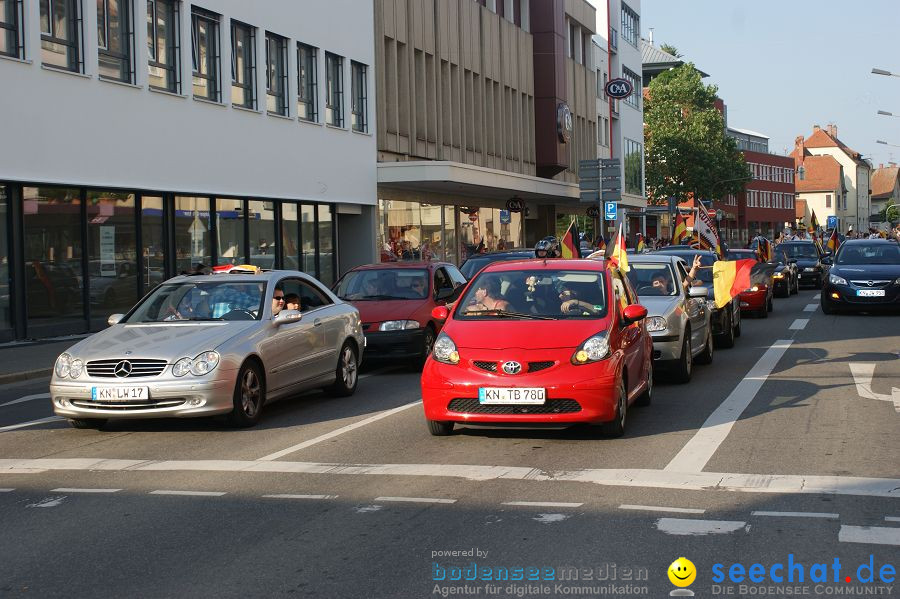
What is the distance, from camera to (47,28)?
21.8 meters

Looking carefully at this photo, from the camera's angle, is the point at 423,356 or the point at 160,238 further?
the point at 160,238

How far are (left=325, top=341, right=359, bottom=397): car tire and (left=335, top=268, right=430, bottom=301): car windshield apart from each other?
11.6 ft

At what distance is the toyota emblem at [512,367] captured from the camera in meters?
9.77

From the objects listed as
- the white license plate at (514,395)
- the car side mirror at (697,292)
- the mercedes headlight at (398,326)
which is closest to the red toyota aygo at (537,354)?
the white license plate at (514,395)

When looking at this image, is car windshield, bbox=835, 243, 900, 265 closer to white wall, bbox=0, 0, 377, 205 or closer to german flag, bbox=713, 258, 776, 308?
german flag, bbox=713, 258, 776, 308

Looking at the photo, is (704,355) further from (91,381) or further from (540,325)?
(91,381)

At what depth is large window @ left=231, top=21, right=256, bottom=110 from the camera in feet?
93.7

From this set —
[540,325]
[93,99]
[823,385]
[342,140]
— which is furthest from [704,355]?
[342,140]

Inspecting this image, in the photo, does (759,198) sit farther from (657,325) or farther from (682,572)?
(682,572)

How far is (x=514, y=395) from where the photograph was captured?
9.69 meters

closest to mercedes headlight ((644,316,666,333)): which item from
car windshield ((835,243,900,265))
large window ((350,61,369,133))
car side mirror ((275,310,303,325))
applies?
car side mirror ((275,310,303,325))

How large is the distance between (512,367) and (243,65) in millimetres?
20921

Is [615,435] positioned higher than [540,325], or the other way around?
[540,325]

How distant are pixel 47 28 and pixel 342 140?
12841 millimetres
